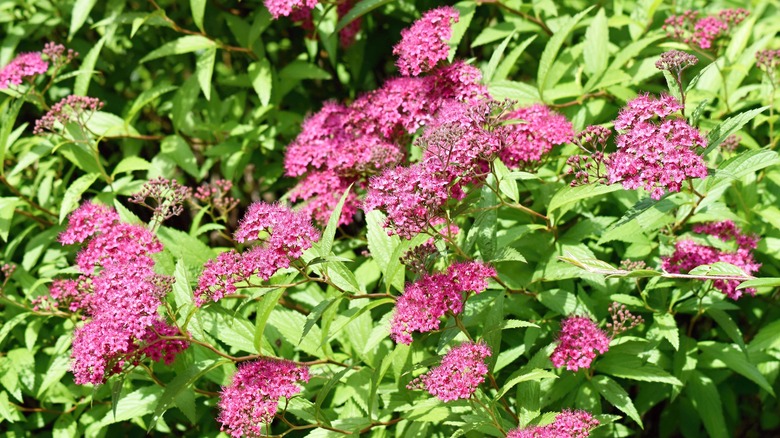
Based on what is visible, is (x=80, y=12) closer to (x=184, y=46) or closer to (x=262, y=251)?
(x=184, y=46)

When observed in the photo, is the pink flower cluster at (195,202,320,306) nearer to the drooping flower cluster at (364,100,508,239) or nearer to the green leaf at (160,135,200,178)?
the drooping flower cluster at (364,100,508,239)

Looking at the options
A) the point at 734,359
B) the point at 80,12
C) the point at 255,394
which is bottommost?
the point at 734,359

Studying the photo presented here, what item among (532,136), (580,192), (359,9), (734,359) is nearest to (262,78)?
(359,9)

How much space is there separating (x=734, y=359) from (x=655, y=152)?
4.24 ft

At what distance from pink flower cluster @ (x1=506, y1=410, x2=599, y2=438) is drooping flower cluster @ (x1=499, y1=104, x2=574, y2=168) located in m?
1.01

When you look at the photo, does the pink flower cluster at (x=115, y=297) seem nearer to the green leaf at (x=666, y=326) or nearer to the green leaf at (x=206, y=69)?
the green leaf at (x=206, y=69)

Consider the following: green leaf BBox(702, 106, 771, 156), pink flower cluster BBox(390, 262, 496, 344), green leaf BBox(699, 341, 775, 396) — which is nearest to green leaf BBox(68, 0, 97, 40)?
pink flower cluster BBox(390, 262, 496, 344)

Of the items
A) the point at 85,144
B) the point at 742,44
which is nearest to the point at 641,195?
the point at 742,44

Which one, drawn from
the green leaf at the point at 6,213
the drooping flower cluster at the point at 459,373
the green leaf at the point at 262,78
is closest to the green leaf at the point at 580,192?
the drooping flower cluster at the point at 459,373

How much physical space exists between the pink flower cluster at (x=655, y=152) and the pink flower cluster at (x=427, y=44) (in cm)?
94

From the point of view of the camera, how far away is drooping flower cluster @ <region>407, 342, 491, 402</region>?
2.80 meters

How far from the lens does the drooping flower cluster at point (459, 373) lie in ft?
9.20

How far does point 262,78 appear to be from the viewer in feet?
14.0

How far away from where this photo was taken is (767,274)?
3807mm
